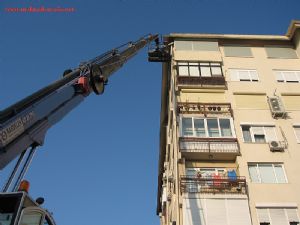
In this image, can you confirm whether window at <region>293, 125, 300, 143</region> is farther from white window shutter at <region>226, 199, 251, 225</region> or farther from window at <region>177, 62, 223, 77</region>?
window at <region>177, 62, 223, 77</region>

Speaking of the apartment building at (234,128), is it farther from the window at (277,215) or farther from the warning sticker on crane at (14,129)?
the warning sticker on crane at (14,129)

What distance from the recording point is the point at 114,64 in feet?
67.6

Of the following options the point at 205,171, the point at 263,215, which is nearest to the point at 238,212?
the point at 263,215

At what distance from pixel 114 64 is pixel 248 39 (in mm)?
13444

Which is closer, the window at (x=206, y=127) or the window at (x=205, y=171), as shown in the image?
the window at (x=205, y=171)

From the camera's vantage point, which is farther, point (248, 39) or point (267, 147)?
point (248, 39)

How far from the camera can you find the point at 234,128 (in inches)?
868

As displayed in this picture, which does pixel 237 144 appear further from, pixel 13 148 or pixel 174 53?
pixel 13 148

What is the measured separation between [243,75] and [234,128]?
5.94 metres

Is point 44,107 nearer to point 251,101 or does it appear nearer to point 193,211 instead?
point 193,211

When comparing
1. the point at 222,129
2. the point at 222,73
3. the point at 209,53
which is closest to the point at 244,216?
the point at 222,129

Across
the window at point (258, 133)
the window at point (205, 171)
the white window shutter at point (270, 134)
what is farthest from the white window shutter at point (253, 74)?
the window at point (205, 171)

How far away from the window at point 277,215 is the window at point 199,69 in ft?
36.5

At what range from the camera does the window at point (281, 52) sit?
2803 centimetres
